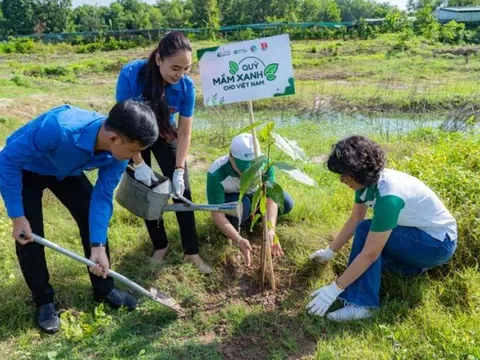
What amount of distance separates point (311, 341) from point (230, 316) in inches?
17.8

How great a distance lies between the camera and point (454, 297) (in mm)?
2367

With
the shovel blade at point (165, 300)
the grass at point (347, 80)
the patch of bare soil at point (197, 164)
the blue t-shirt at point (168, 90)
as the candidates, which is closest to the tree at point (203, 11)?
the grass at point (347, 80)

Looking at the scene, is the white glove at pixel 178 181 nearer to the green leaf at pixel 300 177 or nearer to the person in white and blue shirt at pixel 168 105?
the person in white and blue shirt at pixel 168 105

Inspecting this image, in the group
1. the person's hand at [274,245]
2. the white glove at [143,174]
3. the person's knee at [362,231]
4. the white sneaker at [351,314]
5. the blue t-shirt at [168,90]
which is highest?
the blue t-shirt at [168,90]

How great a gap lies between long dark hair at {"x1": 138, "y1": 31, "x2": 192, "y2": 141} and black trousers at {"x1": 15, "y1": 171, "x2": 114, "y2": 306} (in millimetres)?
552

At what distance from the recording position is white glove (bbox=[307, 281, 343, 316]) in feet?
7.53

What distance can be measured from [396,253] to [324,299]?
454 millimetres

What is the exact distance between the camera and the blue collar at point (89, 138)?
1.99 metres

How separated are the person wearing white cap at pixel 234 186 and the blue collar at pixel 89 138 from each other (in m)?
0.85

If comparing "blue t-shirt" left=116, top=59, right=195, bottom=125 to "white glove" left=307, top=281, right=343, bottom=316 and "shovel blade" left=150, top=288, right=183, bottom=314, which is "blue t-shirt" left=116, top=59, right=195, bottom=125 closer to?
"shovel blade" left=150, top=288, right=183, bottom=314

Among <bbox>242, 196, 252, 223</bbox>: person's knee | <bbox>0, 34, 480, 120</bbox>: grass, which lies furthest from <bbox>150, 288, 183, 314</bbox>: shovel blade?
<bbox>0, 34, 480, 120</bbox>: grass

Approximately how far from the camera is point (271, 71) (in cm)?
238

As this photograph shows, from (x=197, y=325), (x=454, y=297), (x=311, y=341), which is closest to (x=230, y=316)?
(x=197, y=325)

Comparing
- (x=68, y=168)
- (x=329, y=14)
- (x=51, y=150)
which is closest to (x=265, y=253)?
(x=68, y=168)
